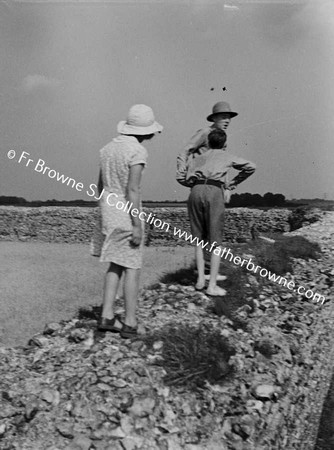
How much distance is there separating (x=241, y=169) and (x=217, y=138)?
421 millimetres

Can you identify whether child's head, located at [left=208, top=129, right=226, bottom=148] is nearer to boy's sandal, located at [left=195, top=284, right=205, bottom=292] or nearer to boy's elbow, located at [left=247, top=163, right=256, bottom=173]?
boy's elbow, located at [left=247, top=163, right=256, bottom=173]

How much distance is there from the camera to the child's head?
4.88 m

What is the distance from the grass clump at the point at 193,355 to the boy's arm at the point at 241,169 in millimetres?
1840

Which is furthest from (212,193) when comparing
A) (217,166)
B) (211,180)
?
(217,166)

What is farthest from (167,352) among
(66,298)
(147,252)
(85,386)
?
(147,252)

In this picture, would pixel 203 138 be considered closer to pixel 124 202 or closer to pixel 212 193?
pixel 212 193

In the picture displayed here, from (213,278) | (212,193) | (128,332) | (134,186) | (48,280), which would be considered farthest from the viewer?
(48,280)

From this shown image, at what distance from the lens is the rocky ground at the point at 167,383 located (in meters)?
2.72

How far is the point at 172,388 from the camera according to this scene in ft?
10.2

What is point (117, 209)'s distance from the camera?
3518mm

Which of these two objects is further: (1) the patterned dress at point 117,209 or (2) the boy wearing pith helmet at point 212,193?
(2) the boy wearing pith helmet at point 212,193

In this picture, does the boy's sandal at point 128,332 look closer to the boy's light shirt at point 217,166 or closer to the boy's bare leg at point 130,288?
the boy's bare leg at point 130,288

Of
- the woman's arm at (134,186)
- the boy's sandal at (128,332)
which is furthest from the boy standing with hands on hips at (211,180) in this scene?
the woman's arm at (134,186)

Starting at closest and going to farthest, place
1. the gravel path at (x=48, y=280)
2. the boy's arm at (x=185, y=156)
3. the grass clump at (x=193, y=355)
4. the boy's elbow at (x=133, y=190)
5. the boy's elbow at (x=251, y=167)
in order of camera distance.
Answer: the grass clump at (x=193, y=355) < the boy's elbow at (x=133, y=190) < the boy's elbow at (x=251, y=167) < the boy's arm at (x=185, y=156) < the gravel path at (x=48, y=280)
